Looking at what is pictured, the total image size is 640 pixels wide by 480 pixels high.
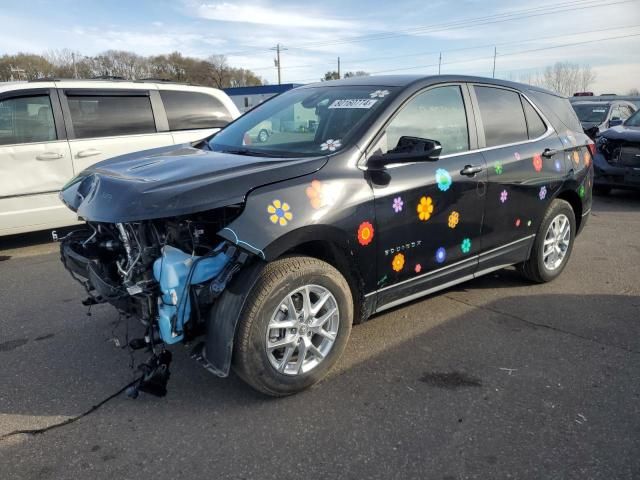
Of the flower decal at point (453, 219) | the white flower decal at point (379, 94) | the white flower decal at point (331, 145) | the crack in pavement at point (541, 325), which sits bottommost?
the crack in pavement at point (541, 325)

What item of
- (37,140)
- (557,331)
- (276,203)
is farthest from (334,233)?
(37,140)

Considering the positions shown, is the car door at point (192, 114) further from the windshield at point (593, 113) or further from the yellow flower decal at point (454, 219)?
the windshield at point (593, 113)

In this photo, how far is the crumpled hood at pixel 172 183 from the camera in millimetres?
2533

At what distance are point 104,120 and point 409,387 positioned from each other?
5147 millimetres

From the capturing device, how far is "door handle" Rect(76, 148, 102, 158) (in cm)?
606

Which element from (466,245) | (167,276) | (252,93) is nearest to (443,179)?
(466,245)

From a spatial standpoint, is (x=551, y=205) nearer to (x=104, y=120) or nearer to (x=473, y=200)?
(x=473, y=200)

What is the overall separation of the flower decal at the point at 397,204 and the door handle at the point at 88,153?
440cm

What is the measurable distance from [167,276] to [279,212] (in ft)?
2.17

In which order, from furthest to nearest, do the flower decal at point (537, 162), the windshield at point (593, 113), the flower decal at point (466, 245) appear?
the windshield at point (593, 113), the flower decal at point (537, 162), the flower decal at point (466, 245)

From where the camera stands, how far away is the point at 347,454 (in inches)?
97.0

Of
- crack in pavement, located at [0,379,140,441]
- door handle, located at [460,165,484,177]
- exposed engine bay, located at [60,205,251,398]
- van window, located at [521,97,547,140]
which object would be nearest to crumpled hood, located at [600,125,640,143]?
van window, located at [521,97,547,140]

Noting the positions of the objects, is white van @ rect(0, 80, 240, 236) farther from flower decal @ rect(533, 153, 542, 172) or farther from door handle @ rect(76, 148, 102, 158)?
flower decal @ rect(533, 153, 542, 172)

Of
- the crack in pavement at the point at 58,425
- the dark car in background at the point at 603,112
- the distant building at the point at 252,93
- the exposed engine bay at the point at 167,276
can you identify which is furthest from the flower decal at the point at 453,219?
the distant building at the point at 252,93
